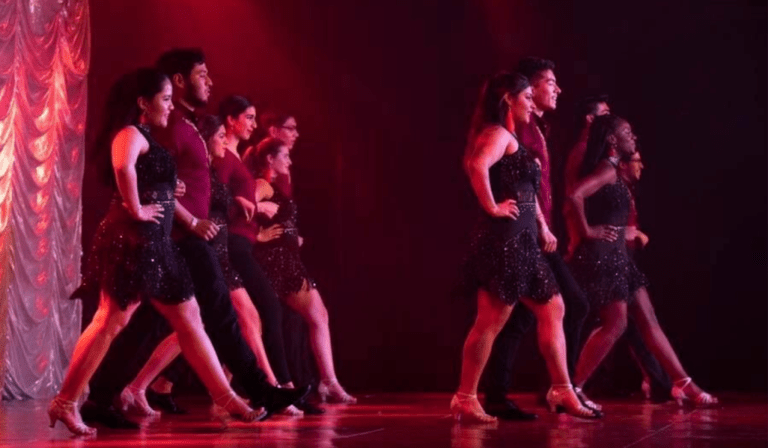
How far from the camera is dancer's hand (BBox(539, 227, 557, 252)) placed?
648 cm

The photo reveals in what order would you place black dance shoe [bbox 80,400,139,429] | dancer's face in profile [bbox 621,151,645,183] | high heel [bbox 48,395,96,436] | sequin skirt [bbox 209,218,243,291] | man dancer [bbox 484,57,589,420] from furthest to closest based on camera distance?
dancer's face in profile [bbox 621,151,645,183]
sequin skirt [bbox 209,218,243,291]
man dancer [bbox 484,57,589,420]
black dance shoe [bbox 80,400,139,429]
high heel [bbox 48,395,96,436]

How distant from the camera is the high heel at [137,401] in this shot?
23.0 ft

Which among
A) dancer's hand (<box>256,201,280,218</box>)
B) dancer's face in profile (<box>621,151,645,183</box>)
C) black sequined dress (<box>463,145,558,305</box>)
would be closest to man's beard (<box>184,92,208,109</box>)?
black sequined dress (<box>463,145,558,305</box>)

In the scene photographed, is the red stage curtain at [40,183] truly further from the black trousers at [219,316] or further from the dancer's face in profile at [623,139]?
the dancer's face in profile at [623,139]

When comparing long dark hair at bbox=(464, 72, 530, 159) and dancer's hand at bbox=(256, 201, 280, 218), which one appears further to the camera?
dancer's hand at bbox=(256, 201, 280, 218)

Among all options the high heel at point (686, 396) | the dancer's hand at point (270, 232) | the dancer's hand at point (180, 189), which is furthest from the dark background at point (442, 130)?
the dancer's hand at point (180, 189)

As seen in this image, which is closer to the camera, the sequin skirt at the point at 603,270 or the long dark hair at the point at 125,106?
the long dark hair at the point at 125,106

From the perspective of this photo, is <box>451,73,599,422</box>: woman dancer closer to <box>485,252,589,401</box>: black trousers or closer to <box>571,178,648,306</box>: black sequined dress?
<box>485,252,589,401</box>: black trousers

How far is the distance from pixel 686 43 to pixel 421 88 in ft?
6.19

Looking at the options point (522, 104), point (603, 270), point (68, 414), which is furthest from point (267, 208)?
point (68, 414)

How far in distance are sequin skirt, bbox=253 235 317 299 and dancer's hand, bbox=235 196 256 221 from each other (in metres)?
0.57

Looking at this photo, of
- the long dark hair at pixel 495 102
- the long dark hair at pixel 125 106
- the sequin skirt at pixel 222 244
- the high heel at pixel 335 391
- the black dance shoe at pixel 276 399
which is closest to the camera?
the long dark hair at pixel 125 106

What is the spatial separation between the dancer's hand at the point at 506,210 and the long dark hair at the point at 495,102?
1.04ft

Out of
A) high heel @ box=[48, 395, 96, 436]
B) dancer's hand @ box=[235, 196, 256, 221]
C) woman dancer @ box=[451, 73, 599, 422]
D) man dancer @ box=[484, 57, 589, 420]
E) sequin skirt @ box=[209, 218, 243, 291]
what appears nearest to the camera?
high heel @ box=[48, 395, 96, 436]
